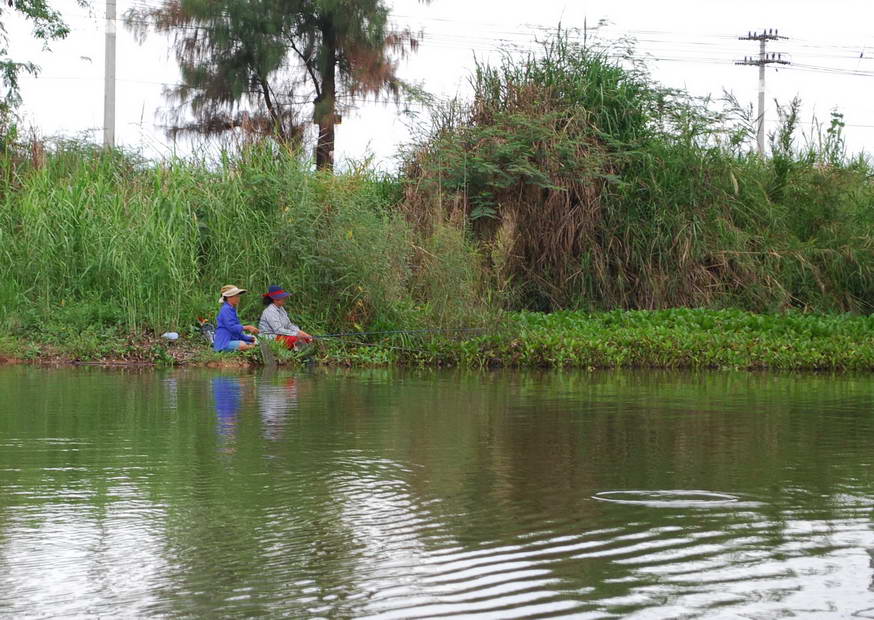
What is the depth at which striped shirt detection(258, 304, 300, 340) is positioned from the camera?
17531mm

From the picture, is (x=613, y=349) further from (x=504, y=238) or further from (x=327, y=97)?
(x=327, y=97)

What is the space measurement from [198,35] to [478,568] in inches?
1253

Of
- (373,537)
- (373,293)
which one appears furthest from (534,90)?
(373,537)

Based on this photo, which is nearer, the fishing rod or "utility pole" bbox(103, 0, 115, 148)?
the fishing rod

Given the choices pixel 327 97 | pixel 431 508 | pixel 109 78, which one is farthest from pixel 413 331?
pixel 327 97

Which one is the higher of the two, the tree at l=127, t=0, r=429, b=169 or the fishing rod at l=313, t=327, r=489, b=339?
the tree at l=127, t=0, r=429, b=169

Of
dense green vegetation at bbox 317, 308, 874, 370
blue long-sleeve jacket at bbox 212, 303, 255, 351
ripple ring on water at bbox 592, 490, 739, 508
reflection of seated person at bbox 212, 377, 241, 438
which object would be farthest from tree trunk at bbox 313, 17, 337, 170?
ripple ring on water at bbox 592, 490, 739, 508

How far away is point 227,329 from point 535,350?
438 cm

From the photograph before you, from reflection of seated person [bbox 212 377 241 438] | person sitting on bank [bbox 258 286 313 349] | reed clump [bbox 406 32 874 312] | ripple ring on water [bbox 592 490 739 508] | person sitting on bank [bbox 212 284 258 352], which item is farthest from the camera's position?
reed clump [bbox 406 32 874 312]

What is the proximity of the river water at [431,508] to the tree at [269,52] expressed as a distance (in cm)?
2313

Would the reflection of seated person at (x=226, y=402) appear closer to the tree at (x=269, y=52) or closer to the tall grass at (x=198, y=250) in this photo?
the tall grass at (x=198, y=250)

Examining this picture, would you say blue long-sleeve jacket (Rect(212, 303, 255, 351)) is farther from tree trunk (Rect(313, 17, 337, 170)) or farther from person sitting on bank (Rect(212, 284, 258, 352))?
tree trunk (Rect(313, 17, 337, 170))

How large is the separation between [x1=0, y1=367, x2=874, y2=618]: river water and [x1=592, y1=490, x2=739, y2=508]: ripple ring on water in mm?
32

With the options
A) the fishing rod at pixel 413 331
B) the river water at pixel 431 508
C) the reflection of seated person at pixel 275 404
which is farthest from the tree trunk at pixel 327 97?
the river water at pixel 431 508
